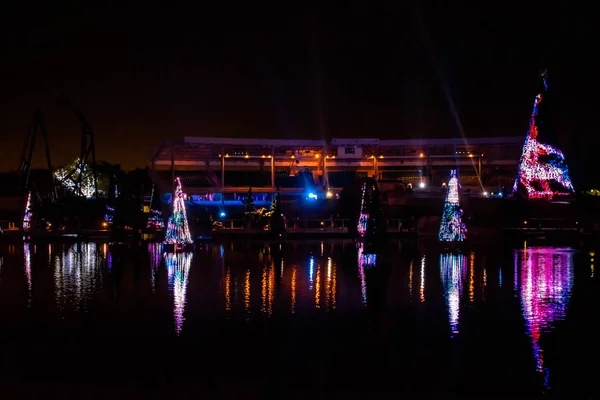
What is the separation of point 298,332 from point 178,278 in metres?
8.04

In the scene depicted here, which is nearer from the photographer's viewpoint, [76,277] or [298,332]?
[298,332]

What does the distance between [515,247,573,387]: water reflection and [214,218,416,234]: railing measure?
1341 cm

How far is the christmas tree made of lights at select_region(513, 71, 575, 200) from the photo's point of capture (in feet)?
120

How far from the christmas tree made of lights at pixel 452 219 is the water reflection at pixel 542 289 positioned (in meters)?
4.96

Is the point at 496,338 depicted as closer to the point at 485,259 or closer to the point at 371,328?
the point at 371,328

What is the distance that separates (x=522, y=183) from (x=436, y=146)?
25.8 meters

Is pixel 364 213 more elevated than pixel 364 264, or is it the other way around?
pixel 364 213

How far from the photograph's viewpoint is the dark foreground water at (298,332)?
341 inches

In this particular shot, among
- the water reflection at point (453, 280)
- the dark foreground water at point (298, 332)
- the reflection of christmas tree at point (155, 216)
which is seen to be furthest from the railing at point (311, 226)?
the dark foreground water at point (298, 332)

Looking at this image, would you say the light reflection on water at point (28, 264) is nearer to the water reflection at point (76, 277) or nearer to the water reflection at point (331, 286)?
the water reflection at point (76, 277)

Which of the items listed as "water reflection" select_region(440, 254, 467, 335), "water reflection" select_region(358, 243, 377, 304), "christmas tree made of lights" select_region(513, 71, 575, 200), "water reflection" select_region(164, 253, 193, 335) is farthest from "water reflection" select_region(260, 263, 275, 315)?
"christmas tree made of lights" select_region(513, 71, 575, 200)

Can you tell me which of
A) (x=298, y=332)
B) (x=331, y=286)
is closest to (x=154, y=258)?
(x=331, y=286)

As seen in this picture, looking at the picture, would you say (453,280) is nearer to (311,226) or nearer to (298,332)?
(298,332)

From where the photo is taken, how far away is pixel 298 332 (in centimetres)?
1163
